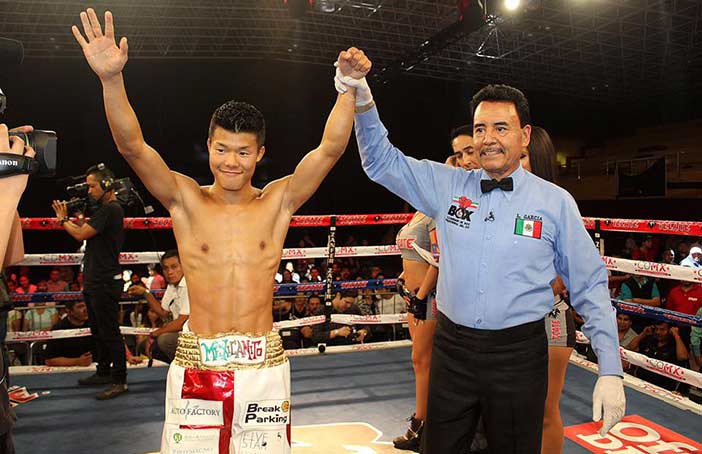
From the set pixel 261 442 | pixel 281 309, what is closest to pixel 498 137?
pixel 261 442

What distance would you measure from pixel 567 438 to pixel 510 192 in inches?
75.0

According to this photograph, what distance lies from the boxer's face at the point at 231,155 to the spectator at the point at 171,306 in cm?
107

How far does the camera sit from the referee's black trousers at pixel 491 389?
1.73 metres

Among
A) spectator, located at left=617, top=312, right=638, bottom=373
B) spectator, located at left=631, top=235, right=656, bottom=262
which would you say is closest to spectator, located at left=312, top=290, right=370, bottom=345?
spectator, located at left=617, top=312, right=638, bottom=373

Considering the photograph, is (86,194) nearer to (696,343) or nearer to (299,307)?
(299,307)

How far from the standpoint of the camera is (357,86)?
1.89 m

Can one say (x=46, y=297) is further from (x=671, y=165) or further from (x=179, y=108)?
(x=671, y=165)

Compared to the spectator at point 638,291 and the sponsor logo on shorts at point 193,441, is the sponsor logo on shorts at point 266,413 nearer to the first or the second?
the sponsor logo on shorts at point 193,441

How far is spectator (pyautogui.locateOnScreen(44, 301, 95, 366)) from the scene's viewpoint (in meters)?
4.24

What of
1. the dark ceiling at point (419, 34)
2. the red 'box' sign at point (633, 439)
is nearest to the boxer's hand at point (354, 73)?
the red 'box' sign at point (633, 439)

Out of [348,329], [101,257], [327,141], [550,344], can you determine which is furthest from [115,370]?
[550,344]

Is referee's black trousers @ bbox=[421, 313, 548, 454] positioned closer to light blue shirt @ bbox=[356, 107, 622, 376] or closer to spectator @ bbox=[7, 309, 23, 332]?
light blue shirt @ bbox=[356, 107, 622, 376]

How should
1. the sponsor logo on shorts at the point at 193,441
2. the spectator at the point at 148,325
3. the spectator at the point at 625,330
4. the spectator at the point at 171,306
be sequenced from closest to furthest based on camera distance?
the sponsor logo on shorts at the point at 193,441, the spectator at the point at 171,306, the spectator at the point at 625,330, the spectator at the point at 148,325

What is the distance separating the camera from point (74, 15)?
28.8 feet
